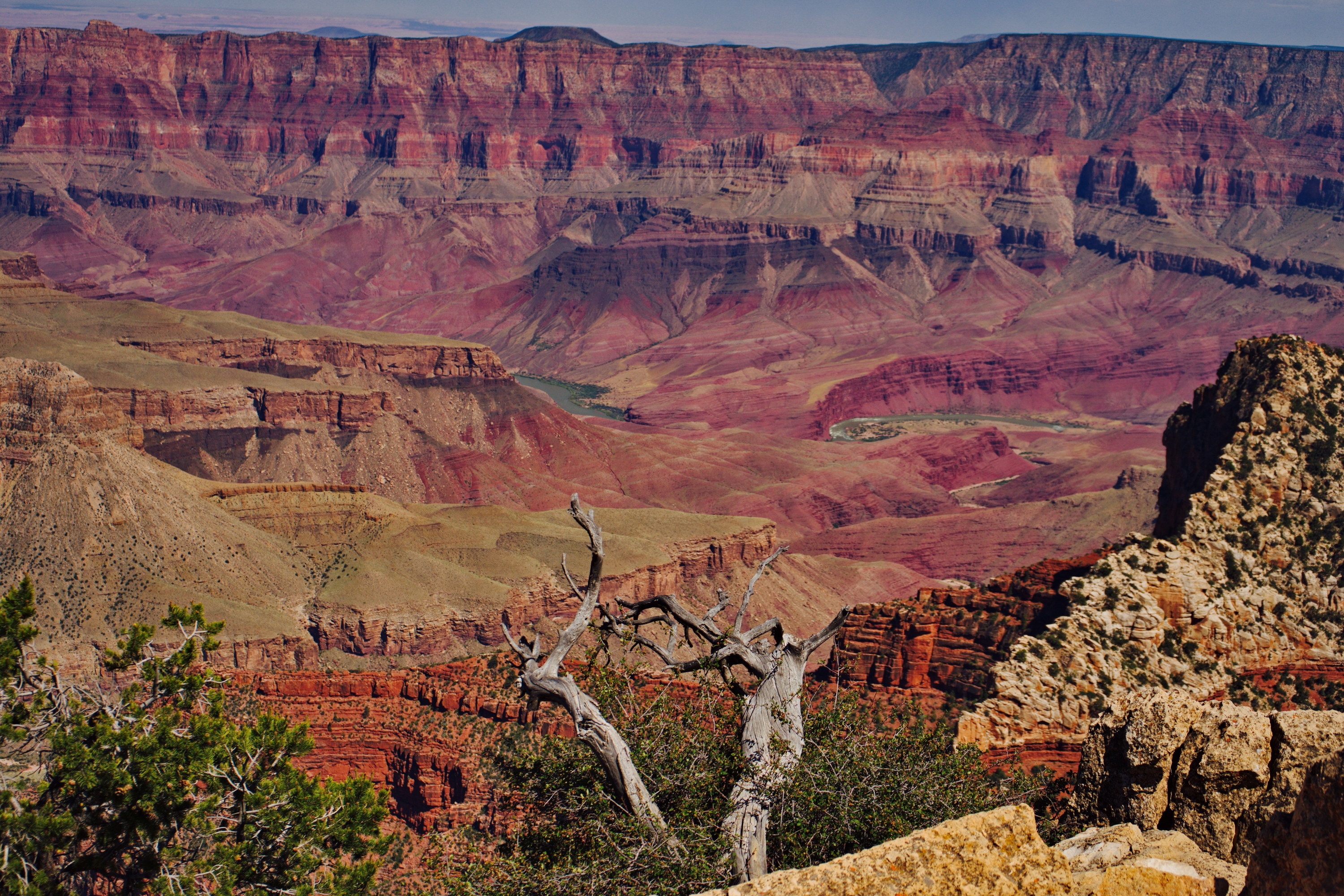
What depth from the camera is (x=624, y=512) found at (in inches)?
3718

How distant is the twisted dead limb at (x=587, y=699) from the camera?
64.4ft

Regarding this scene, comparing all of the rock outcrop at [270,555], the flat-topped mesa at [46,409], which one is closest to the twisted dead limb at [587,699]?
the rock outcrop at [270,555]

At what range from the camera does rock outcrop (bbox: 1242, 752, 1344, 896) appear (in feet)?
41.8

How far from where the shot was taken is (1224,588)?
40.8 metres

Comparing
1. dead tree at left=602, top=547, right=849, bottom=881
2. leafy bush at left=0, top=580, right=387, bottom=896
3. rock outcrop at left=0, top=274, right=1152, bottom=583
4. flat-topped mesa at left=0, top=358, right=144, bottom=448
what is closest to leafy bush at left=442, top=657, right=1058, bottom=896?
dead tree at left=602, top=547, right=849, bottom=881

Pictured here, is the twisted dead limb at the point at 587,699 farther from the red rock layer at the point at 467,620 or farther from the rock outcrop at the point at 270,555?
the red rock layer at the point at 467,620

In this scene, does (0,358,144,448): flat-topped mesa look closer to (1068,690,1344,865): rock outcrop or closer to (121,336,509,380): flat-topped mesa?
(121,336,509,380): flat-topped mesa

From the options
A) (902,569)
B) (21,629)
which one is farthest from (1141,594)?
(902,569)

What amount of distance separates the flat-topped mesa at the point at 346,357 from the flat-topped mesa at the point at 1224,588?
359 feet

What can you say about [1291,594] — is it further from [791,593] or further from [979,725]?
[791,593]

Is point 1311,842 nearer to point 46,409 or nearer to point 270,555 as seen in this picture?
point 270,555

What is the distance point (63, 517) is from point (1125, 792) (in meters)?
67.0

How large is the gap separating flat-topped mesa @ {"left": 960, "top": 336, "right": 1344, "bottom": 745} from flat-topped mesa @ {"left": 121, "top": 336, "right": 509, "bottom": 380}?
110m

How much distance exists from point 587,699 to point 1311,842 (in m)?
11.0
